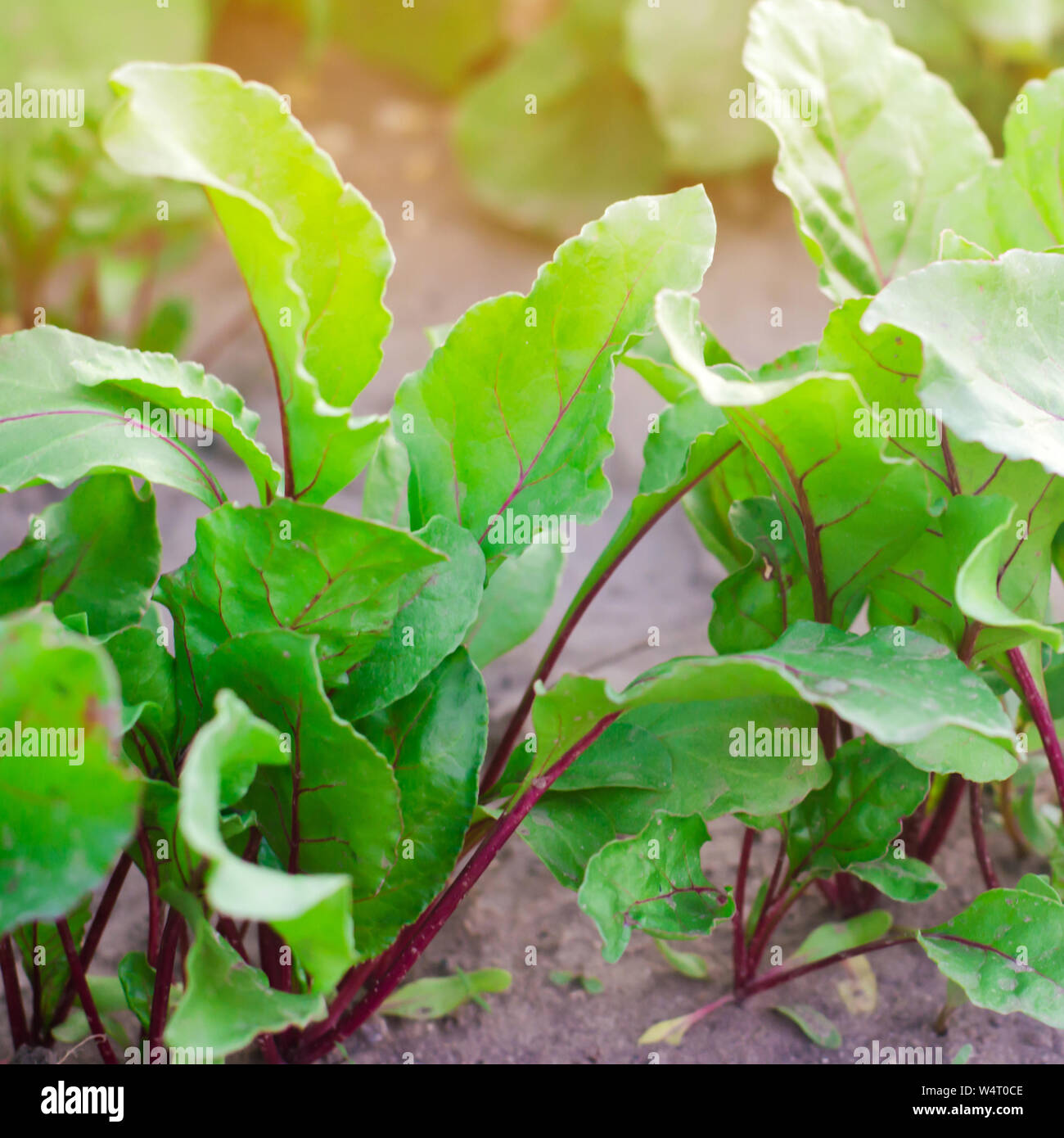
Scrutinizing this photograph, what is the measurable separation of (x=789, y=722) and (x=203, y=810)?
0.47 metres

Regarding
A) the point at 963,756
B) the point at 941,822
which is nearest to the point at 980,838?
the point at 941,822

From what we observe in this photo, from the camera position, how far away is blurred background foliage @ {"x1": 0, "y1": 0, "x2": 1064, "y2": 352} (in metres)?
2.11

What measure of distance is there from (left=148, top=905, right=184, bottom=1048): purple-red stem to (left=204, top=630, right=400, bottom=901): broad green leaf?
10 cm

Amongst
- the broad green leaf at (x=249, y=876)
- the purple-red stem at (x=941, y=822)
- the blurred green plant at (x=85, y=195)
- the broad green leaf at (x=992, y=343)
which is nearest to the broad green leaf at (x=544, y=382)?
the broad green leaf at (x=992, y=343)

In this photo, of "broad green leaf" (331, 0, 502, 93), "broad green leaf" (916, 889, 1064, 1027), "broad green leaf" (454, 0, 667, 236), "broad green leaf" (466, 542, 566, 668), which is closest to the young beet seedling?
"broad green leaf" (916, 889, 1064, 1027)

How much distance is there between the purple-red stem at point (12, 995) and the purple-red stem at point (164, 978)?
131 mm

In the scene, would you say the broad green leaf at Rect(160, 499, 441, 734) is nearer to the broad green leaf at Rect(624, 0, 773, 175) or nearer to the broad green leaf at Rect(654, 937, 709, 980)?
the broad green leaf at Rect(654, 937, 709, 980)

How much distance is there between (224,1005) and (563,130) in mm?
2322

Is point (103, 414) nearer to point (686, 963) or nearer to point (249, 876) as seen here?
point (249, 876)

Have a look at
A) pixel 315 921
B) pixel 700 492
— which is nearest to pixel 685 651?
pixel 700 492

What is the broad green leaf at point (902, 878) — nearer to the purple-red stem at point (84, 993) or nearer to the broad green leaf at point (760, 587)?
the broad green leaf at point (760, 587)

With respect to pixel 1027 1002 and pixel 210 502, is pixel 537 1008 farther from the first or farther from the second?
pixel 210 502

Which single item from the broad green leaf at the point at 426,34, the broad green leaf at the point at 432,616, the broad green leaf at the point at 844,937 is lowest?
the broad green leaf at the point at 844,937

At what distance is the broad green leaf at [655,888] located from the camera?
82cm
